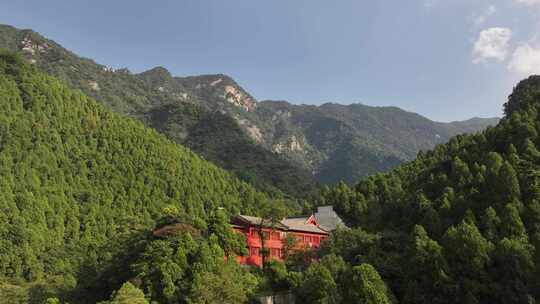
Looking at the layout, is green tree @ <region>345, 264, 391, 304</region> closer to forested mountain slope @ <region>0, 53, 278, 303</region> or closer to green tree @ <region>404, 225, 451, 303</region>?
green tree @ <region>404, 225, 451, 303</region>

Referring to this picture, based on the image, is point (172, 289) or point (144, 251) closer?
point (172, 289)

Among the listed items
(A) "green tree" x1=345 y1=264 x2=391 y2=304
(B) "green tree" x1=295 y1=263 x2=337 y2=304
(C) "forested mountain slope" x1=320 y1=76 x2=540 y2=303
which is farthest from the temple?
(A) "green tree" x1=345 y1=264 x2=391 y2=304

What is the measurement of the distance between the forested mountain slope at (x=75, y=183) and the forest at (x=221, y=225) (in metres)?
0.26

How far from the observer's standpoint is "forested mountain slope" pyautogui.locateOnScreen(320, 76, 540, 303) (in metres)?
36.0

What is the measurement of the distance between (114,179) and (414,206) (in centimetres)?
5458

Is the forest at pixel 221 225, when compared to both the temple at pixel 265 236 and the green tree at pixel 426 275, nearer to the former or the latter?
the green tree at pixel 426 275

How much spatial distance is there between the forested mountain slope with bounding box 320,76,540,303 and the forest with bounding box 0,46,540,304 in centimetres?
11

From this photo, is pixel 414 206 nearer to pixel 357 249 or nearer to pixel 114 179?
pixel 357 249

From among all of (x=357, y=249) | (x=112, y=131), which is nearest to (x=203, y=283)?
(x=357, y=249)

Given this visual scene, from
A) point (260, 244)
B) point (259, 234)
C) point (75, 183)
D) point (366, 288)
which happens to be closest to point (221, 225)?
point (259, 234)

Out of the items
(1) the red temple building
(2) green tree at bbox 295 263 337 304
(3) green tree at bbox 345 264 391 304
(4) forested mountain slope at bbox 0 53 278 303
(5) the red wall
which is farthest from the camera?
(4) forested mountain slope at bbox 0 53 278 303

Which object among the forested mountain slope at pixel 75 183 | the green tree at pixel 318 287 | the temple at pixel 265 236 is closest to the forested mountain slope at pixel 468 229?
the green tree at pixel 318 287

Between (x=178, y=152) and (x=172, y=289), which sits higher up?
(x=178, y=152)

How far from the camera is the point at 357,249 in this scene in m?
44.2
